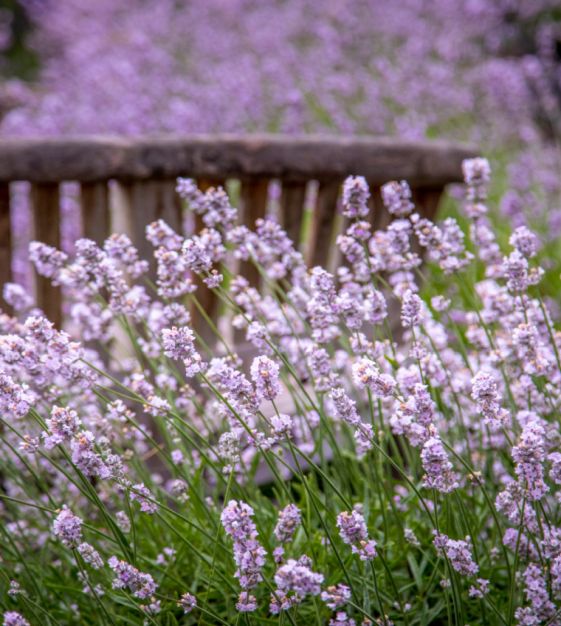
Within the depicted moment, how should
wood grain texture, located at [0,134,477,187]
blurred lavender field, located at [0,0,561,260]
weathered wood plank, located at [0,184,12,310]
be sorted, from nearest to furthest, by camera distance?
wood grain texture, located at [0,134,477,187] < weathered wood plank, located at [0,184,12,310] < blurred lavender field, located at [0,0,561,260]

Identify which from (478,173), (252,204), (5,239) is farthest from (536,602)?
(5,239)

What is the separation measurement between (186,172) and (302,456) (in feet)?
6.71

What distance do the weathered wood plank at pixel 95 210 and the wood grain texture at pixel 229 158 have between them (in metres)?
0.10

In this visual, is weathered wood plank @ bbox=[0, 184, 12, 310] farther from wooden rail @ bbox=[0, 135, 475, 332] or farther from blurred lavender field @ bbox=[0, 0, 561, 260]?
blurred lavender field @ bbox=[0, 0, 561, 260]

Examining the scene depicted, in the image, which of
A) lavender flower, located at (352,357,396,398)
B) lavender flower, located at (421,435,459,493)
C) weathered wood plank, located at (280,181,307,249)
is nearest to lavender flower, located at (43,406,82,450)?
lavender flower, located at (352,357,396,398)

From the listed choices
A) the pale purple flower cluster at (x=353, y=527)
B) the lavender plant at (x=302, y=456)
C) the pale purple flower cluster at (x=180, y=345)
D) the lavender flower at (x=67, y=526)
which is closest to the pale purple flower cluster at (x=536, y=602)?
the lavender plant at (x=302, y=456)

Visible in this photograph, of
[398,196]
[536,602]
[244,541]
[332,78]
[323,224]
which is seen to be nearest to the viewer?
[244,541]

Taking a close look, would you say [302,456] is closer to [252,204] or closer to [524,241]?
[524,241]

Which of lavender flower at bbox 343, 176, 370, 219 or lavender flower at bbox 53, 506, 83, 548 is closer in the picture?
lavender flower at bbox 53, 506, 83, 548

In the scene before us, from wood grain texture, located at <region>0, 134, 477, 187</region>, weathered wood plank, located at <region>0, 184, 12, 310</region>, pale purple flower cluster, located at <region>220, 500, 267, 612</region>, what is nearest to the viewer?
pale purple flower cluster, located at <region>220, 500, 267, 612</region>

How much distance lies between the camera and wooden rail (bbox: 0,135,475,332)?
3.07m

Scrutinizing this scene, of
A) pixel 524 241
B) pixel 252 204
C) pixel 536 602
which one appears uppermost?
pixel 524 241

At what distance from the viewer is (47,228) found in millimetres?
3307

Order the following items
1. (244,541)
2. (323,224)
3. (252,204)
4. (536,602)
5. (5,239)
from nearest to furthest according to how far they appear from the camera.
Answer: (244,541) → (536,602) → (5,239) → (252,204) → (323,224)
